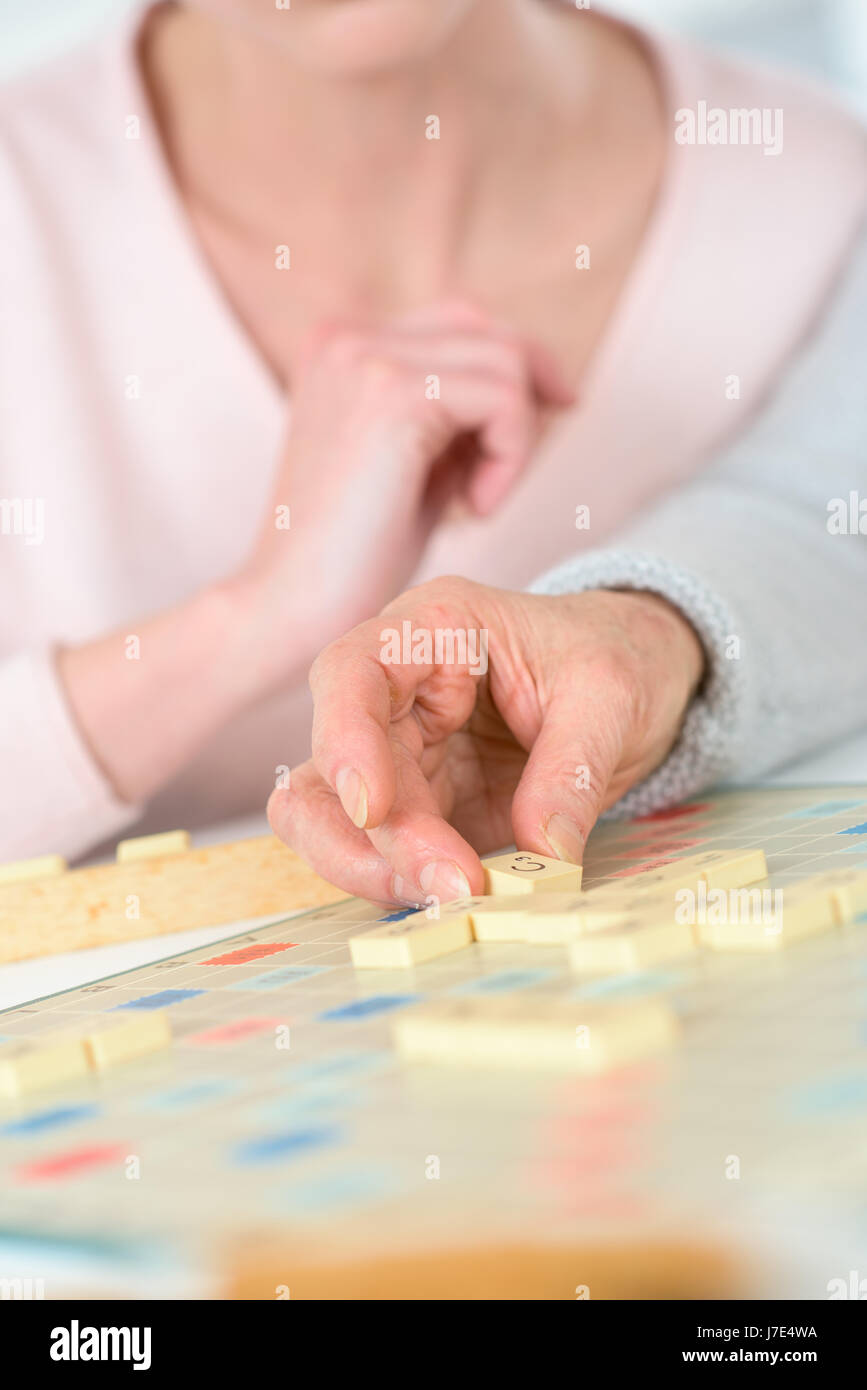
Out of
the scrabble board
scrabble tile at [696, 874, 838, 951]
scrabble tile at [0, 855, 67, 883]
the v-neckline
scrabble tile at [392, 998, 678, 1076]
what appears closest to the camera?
the scrabble board

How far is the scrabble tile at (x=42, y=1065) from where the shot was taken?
584 millimetres

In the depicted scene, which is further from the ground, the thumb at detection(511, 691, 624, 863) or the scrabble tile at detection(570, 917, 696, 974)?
the thumb at detection(511, 691, 624, 863)

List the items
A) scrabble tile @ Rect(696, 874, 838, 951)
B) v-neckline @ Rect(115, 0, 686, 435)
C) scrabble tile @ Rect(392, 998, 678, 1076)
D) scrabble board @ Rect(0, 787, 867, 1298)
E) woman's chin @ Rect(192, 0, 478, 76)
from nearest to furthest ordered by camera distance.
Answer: scrabble board @ Rect(0, 787, 867, 1298)
scrabble tile @ Rect(392, 998, 678, 1076)
scrabble tile @ Rect(696, 874, 838, 951)
woman's chin @ Rect(192, 0, 478, 76)
v-neckline @ Rect(115, 0, 686, 435)

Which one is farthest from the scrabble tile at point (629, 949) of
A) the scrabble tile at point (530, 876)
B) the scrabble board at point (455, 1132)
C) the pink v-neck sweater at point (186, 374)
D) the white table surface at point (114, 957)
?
the pink v-neck sweater at point (186, 374)

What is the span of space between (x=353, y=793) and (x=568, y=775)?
15cm

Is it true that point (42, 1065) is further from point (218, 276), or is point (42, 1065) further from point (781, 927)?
point (218, 276)

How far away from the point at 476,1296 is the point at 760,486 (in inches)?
42.9

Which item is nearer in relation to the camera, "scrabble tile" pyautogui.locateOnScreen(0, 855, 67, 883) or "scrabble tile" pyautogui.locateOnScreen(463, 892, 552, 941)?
"scrabble tile" pyautogui.locateOnScreen(463, 892, 552, 941)

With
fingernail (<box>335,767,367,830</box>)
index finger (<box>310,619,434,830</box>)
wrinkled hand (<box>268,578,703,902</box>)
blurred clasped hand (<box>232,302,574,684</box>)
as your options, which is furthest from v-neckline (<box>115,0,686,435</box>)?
fingernail (<box>335,767,367,830</box>)

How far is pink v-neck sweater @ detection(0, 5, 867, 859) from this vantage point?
1.65m

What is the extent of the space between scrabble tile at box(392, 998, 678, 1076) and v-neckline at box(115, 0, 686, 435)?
1158mm

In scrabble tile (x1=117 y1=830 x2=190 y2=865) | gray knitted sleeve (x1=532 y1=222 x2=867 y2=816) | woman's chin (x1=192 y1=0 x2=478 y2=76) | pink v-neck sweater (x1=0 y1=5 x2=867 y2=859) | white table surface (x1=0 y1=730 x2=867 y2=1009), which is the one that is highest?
woman's chin (x1=192 y1=0 x2=478 y2=76)

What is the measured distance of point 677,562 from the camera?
1.11 meters

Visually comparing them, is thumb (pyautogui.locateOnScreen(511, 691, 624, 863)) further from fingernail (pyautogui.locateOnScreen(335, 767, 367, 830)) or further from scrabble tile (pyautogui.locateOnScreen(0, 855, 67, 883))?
scrabble tile (pyautogui.locateOnScreen(0, 855, 67, 883))
